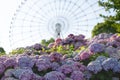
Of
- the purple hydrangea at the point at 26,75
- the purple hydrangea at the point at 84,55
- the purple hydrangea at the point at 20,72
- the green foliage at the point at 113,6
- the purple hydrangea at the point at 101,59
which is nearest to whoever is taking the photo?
the purple hydrangea at the point at 26,75

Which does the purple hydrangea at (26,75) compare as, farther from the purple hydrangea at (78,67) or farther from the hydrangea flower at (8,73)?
the purple hydrangea at (78,67)

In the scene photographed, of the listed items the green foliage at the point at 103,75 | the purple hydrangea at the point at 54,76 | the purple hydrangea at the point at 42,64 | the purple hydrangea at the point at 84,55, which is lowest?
the green foliage at the point at 103,75

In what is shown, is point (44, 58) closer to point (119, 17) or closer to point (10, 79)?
point (10, 79)

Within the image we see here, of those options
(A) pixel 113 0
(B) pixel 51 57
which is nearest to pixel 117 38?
(B) pixel 51 57

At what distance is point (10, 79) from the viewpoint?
990 cm

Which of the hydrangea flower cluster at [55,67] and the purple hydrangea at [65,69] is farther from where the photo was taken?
the purple hydrangea at [65,69]

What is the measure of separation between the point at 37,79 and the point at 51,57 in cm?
136

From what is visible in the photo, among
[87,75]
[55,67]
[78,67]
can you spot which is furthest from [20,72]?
[87,75]

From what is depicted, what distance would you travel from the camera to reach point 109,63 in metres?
10.7

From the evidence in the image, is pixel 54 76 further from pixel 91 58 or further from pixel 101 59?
pixel 91 58

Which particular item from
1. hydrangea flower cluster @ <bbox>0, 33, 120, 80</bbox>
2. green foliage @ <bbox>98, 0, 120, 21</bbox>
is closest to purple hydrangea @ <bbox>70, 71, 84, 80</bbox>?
hydrangea flower cluster @ <bbox>0, 33, 120, 80</bbox>

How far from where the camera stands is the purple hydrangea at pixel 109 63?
10.6m

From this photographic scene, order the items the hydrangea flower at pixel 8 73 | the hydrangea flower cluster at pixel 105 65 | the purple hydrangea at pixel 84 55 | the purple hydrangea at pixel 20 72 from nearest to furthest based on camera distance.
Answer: the purple hydrangea at pixel 20 72, the hydrangea flower at pixel 8 73, the hydrangea flower cluster at pixel 105 65, the purple hydrangea at pixel 84 55

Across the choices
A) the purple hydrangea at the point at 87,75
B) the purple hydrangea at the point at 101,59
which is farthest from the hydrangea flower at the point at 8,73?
the purple hydrangea at the point at 101,59
